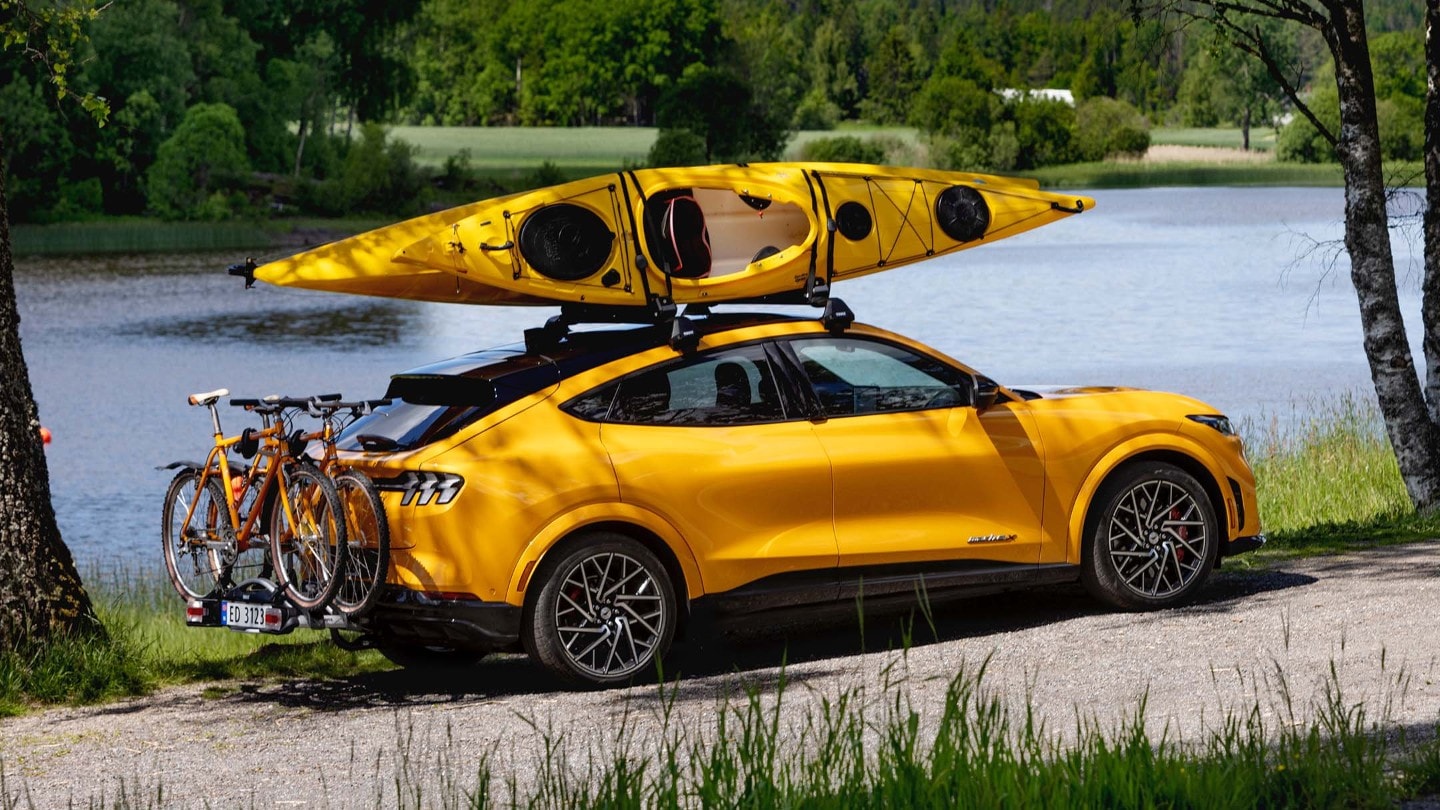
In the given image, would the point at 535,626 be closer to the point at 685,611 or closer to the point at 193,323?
the point at 685,611

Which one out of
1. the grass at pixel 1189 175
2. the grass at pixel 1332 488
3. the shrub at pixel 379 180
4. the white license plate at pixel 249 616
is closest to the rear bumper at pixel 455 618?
the white license plate at pixel 249 616

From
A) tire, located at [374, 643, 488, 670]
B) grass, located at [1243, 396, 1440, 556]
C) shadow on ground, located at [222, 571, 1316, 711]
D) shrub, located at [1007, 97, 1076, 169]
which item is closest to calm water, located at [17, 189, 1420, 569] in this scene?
grass, located at [1243, 396, 1440, 556]

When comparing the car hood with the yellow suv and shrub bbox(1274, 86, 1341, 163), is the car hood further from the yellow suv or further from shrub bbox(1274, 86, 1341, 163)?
shrub bbox(1274, 86, 1341, 163)

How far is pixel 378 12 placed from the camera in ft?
278

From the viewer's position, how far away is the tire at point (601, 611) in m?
8.46

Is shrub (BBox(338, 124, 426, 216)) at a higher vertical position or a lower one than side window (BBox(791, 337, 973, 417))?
higher

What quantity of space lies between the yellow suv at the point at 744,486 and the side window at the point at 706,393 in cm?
1

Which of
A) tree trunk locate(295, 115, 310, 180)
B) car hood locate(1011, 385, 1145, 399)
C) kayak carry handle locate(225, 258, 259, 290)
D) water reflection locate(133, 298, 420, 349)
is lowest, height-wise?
water reflection locate(133, 298, 420, 349)

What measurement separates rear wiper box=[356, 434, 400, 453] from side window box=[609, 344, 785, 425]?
37.6 inches

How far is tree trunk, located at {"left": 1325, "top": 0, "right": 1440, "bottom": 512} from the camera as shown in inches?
522

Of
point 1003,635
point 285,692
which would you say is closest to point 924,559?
point 1003,635

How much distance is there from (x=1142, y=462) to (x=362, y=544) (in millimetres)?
3890

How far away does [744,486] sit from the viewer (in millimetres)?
8898

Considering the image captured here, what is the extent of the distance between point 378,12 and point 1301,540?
250 ft
